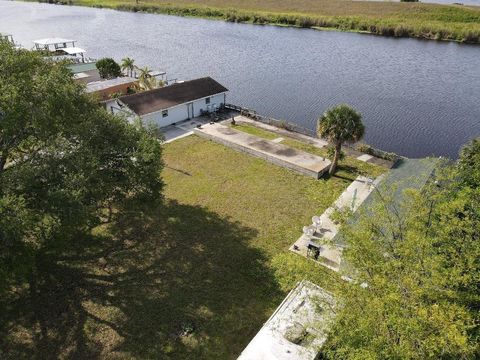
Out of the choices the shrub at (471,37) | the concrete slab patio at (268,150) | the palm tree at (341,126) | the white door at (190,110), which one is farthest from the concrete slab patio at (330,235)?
the shrub at (471,37)

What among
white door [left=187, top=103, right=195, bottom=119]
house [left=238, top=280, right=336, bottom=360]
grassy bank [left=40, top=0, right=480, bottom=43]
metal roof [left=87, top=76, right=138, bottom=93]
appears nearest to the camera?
house [left=238, top=280, right=336, bottom=360]

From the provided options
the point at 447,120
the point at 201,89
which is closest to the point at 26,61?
the point at 201,89

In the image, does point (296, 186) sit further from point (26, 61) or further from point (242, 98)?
point (242, 98)

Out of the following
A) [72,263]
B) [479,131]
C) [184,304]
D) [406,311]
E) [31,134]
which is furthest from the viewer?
[479,131]

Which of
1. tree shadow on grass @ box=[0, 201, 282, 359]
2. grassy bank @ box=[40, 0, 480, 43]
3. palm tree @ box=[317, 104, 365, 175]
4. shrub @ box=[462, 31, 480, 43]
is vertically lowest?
tree shadow on grass @ box=[0, 201, 282, 359]

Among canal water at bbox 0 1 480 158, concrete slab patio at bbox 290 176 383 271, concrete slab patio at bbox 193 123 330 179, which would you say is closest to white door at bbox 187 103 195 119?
concrete slab patio at bbox 193 123 330 179

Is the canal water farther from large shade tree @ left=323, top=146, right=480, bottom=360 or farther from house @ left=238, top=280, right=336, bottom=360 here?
house @ left=238, top=280, right=336, bottom=360
